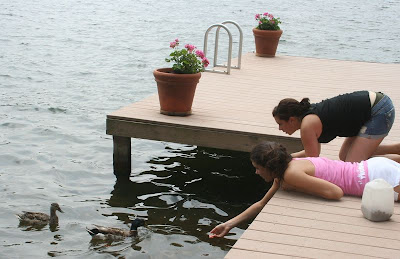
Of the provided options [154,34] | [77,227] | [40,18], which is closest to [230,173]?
[77,227]

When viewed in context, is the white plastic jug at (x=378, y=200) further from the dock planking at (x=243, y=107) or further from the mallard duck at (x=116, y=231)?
the mallard duck at (x=116, y=231)

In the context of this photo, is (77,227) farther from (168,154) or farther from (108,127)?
(168,154)

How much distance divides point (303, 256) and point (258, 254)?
0.27m

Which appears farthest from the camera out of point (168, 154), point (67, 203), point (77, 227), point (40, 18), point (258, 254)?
point (40, 18)

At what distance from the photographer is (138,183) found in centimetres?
852

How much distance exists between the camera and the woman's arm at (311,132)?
568 centimetres

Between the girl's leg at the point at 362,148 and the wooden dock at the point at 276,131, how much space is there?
2.47ft

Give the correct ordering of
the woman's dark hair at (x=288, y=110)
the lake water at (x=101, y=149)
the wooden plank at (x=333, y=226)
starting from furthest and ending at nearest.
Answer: the lake water at (x=101, y=149)
the woman's dark hair at (x=288, y=110)
the wooden plank at (x=333, y=226)

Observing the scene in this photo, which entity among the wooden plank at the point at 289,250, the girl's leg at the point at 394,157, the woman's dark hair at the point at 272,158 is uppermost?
the woman's dark hair at the point at 272,158

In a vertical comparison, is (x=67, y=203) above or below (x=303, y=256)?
below

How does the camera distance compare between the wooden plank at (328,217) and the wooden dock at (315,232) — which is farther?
the wooden plank at (328,217)

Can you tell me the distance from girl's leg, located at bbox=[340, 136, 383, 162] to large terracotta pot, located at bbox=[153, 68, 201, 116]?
228 cm

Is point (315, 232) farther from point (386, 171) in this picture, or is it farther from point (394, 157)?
point (394, 157)

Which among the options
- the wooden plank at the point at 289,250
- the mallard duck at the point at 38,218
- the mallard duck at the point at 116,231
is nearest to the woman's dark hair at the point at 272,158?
the wooden plank at the point at 289,250
